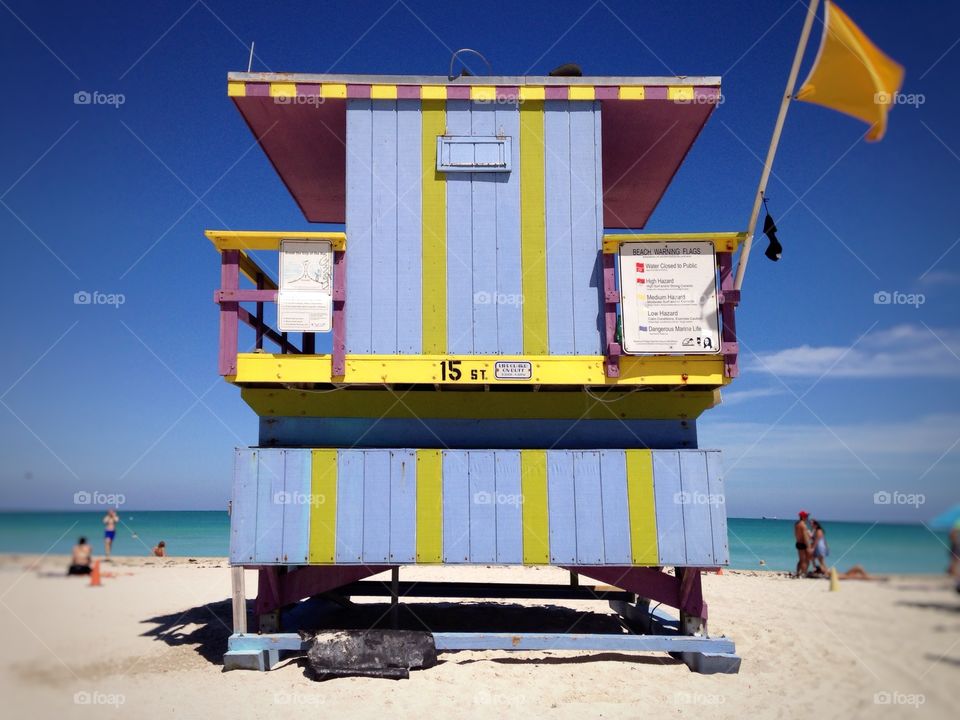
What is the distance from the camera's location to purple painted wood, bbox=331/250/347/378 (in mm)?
7891

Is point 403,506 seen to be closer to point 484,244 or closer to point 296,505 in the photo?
point 296,505

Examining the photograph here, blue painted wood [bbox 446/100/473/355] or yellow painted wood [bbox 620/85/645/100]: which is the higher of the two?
yellow painted wood [bbox 620/85/645/100]

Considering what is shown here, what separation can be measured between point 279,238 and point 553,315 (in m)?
3.69

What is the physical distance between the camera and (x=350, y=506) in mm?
7820

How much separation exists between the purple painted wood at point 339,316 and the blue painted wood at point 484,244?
170 centimetres

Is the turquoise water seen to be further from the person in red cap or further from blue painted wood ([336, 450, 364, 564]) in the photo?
blue painted wood ([336, 450, 364, 564])

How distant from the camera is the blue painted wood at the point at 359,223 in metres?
8.17

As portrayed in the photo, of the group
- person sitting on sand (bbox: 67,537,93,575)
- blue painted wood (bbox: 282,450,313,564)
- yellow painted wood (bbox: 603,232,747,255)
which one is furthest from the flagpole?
person sitting on sand (bbox: 67,537,93,575)

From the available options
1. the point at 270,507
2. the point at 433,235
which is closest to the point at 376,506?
the point at 270,507

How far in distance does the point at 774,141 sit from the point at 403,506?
6.57 meters

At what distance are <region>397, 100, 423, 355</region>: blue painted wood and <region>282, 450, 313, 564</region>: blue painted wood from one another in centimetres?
192

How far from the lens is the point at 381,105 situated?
8664mm

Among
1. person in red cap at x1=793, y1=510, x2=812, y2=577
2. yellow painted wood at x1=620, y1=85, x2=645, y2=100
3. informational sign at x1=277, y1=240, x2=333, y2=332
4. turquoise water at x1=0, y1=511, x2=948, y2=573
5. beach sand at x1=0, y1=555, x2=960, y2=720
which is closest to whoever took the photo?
beach sand at x1=0, y1=555, x2=960, y2=720

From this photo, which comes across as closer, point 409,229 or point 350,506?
point 350,506
